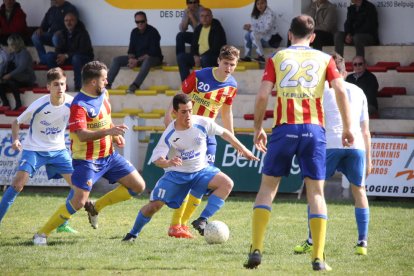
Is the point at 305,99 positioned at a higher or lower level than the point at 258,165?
higher

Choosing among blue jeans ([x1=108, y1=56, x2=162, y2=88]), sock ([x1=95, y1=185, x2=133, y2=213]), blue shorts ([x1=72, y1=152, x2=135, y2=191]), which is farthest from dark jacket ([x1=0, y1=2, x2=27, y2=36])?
blue shorts ([x1=72, y1=152, x2=135, y2=191])

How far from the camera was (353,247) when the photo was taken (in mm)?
10406

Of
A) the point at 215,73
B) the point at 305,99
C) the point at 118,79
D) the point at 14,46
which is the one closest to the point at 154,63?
the point at 118,79

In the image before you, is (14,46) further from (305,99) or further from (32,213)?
(305,99)

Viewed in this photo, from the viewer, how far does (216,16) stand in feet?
67.2

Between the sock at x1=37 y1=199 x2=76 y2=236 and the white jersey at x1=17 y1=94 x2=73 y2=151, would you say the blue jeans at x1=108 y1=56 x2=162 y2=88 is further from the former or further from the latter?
the sock at x1=37 y1=199 x2=76 y2=236

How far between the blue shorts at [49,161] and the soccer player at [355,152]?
343cm

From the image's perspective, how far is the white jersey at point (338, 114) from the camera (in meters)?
9.91

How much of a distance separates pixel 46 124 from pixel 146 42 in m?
7.83

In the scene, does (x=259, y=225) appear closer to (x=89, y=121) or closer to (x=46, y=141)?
(x=89, y=121)

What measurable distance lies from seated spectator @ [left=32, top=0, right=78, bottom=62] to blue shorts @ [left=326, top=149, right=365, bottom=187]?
11.8 meters

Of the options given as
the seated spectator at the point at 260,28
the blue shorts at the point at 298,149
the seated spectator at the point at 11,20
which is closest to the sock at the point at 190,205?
the blue shorts at the point at 298,149

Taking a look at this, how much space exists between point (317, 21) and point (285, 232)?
7.72 meters

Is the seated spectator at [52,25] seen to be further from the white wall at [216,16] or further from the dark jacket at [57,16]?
the white wall at [216,16]
